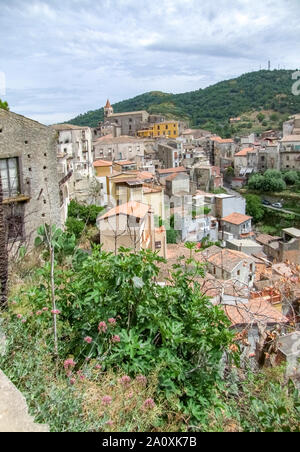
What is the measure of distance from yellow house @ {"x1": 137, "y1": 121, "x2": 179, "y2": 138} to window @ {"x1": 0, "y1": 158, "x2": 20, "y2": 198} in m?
51.7

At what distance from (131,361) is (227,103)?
11550 cm

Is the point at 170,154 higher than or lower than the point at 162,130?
lower

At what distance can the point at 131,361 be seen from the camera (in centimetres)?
296

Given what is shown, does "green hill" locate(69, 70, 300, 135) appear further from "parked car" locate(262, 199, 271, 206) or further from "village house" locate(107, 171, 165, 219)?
"village house" locate(107, 171, 165, 219)

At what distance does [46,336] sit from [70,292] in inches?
17.9

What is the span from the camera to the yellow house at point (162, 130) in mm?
62219

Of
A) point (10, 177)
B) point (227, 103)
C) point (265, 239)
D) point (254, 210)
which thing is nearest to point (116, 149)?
point (254, 210)

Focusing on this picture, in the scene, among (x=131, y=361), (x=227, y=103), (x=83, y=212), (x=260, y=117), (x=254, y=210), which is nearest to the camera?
(x=131, y=361)

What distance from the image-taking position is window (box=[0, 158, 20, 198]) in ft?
37.2

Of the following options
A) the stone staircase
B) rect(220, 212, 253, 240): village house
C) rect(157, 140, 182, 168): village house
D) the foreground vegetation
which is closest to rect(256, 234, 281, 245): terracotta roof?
rect(220, 212, 253, 240): village house

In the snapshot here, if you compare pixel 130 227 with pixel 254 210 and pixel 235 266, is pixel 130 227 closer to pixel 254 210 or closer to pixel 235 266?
pixel 235 266

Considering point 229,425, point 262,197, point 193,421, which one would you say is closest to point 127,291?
point 193,421
